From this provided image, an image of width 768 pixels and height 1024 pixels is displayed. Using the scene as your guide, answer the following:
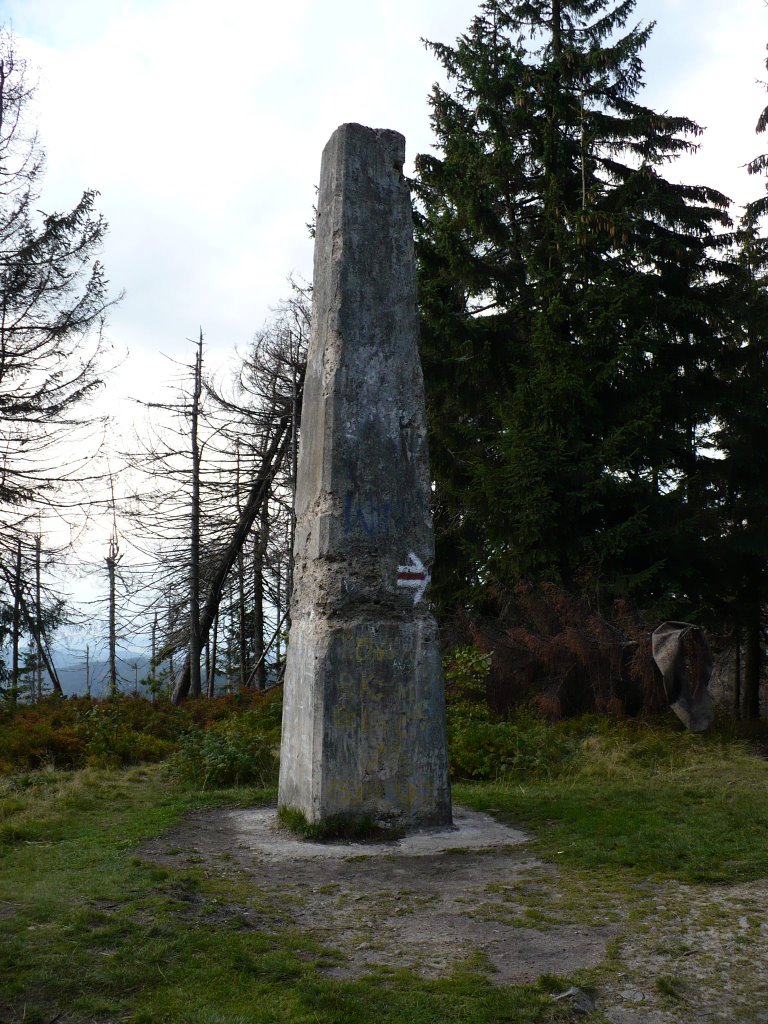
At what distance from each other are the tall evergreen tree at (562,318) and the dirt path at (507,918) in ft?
24.3

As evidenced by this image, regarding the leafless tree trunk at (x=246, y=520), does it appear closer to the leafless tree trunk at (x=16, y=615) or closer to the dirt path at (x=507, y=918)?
the leafless tree trunk at (x=16, y=615)

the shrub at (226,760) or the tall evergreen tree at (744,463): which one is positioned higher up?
the tall evergreen tree at (744,463)

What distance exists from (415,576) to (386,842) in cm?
195

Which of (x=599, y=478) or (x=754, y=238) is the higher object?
(x=754, y=238)

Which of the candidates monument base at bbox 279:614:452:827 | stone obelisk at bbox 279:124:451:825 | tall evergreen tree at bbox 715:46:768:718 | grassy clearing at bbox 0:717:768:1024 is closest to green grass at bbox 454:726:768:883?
grassy clearing at bbox 0:717:768:1024

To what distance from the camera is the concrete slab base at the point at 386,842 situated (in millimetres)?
6203

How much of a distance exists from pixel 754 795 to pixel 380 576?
3853mm

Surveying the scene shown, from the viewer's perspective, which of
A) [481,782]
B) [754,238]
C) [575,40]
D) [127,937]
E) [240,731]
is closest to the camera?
[127,937]

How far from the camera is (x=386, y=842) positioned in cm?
648

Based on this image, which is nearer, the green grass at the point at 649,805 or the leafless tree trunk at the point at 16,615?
the green grass at the point at 649,805

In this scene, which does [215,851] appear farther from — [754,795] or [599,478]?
[599,478]

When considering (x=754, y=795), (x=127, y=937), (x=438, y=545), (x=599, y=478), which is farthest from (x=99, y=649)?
(x=127, y=937)

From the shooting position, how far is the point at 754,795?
786cm

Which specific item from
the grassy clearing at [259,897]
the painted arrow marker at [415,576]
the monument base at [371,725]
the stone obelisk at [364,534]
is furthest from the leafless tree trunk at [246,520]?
the monument base at [371,725]
